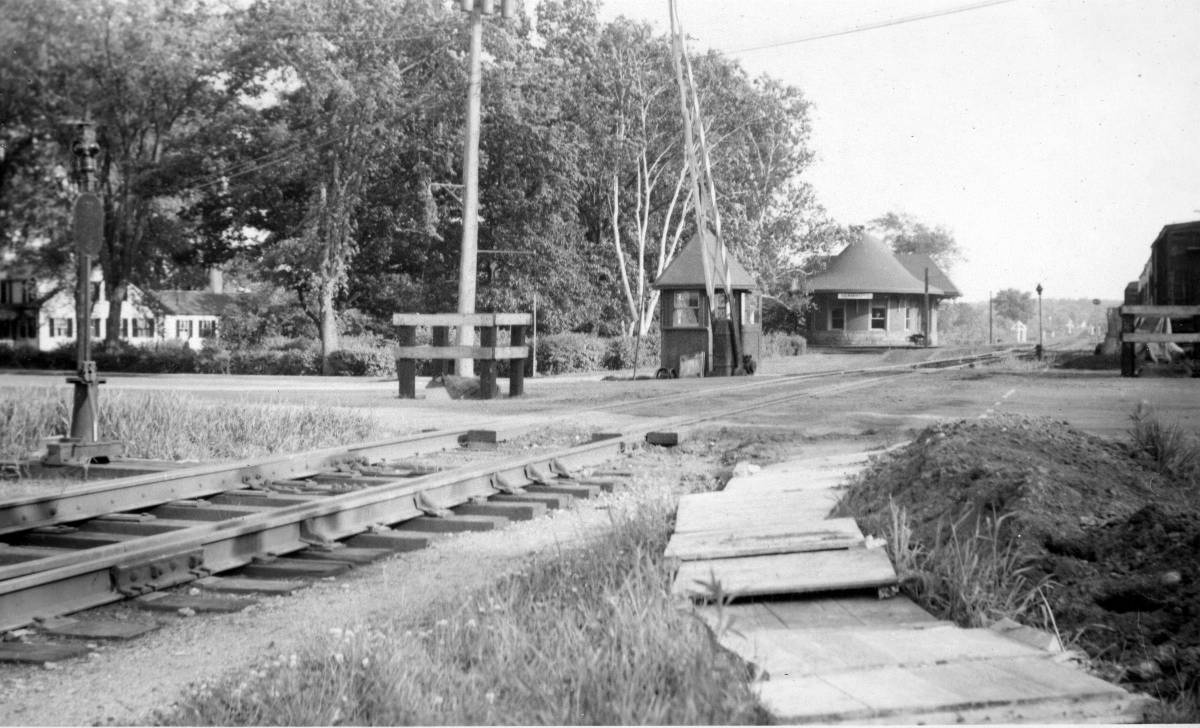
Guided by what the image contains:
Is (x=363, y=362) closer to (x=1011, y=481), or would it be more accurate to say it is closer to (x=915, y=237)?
(x=1011, y=481)

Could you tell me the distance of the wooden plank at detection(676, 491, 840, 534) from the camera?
5.64 m

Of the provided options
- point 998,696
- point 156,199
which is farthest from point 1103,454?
point 156,199

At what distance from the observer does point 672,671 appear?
10.7ft

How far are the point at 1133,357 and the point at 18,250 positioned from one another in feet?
138

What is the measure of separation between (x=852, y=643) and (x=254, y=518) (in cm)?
366

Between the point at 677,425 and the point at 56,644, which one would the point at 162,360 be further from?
the point at 56,644

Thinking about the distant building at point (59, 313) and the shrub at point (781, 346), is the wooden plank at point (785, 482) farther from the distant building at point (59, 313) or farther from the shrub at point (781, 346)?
the distant building at point (59, 313)

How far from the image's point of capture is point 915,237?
370 feet

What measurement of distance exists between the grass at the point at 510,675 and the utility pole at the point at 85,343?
266 inches

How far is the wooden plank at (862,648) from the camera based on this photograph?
11.3 feet

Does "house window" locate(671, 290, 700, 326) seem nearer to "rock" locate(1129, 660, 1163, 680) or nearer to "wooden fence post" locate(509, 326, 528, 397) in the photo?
"wooden fence post" locate(509, 326, 528, 397)

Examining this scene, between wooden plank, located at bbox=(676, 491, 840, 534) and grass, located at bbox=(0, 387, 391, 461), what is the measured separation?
5.61 metres

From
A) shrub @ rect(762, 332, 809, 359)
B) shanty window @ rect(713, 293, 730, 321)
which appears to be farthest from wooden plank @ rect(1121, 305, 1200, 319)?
shrub @ rect(762, 332, 809, 359)

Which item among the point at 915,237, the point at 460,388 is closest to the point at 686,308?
the point at 460,388
